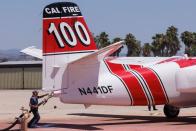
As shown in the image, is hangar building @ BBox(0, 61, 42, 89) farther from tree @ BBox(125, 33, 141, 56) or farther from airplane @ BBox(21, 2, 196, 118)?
tree @ BBox(125, 33, 141, 56)

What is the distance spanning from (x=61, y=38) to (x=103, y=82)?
2223 mm

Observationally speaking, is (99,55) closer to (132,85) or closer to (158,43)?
(132,85)

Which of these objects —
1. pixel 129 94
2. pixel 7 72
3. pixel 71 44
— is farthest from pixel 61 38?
pixel 7 72

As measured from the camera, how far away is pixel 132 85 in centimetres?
1909

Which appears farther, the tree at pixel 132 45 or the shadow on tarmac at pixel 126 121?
the tree at pixel 132 45

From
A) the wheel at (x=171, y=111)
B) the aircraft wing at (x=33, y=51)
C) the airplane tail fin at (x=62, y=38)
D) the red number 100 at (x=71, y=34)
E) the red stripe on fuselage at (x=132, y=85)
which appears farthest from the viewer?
the wheel at (x=171, y=111)

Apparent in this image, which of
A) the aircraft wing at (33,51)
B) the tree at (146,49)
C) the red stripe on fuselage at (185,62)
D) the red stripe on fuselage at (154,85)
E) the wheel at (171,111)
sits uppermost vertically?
the tree at (146,49)

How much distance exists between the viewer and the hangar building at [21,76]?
2518 inches

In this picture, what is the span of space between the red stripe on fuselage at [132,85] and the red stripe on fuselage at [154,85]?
0.43 metres

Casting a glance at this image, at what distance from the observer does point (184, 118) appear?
22.8m

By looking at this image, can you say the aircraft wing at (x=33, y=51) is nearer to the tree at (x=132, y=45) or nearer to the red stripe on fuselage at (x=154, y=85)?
the red stripe on fuselage at (x=154, y=85)

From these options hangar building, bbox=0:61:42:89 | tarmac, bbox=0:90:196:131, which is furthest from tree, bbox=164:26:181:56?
tarmac, bbox=0:90:196:131

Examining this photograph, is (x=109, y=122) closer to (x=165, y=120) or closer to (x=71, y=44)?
(x=165, y=120)

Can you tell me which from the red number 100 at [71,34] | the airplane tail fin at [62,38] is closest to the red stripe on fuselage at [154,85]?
the airplane tail fin at [62,38]
